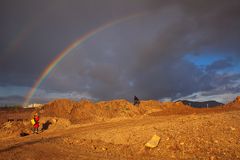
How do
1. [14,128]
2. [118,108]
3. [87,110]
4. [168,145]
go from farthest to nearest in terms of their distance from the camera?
[118,108], [87,110], [14,128], [168,145]

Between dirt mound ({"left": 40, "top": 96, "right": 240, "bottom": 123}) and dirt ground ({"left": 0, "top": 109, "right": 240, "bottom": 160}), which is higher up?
dirt mound ({"left": 40, "top": 96, "right": 240, "bottom": 123})

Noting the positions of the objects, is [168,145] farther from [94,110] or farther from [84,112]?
[94,110]

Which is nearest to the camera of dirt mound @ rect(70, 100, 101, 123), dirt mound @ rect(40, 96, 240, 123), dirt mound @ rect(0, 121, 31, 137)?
dirt mound @ rect(0, 121, 31, 137)

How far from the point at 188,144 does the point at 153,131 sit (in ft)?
10.9

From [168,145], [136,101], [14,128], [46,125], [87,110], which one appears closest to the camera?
[168,145]

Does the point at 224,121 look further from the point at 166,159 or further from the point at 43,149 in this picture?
the point at 43,149

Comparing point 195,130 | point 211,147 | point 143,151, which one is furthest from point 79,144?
point 211,147

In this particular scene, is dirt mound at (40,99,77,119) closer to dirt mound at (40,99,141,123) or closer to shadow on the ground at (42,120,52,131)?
dirt mound at (40,99,141,123)

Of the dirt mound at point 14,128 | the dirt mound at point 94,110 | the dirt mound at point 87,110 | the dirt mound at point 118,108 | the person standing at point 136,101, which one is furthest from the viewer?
the person standing at point 136,101

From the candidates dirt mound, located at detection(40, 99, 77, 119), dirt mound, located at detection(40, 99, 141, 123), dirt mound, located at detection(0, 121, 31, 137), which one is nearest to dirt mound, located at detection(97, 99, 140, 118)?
dirt mound, located at detection(40, 99, 141, 123)

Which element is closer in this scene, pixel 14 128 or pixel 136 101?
pixel 14 128

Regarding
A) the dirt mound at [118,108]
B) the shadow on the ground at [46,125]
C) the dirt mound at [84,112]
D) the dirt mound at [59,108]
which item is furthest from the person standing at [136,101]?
the shadow on the ground at [46,125]

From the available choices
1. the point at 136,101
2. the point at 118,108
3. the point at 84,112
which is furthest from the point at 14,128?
the point at 136,101

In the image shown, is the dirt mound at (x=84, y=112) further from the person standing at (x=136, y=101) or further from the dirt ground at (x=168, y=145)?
the dirt ground at (x=168, y=145)
